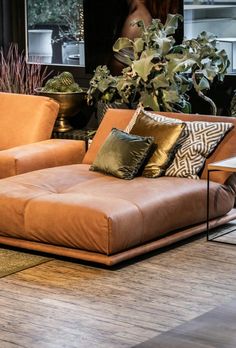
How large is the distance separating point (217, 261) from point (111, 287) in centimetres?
74

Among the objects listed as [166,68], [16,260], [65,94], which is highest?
[166,68]

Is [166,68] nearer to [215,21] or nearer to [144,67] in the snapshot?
[144,67]

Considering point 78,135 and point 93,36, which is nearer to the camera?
point 78,135

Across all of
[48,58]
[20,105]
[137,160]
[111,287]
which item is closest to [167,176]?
[137,160]

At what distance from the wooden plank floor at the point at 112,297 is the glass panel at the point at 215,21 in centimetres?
201

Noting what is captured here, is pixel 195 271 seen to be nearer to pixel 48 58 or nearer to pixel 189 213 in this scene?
pixel 189 213

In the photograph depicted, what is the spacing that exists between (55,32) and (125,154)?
268 centimetres

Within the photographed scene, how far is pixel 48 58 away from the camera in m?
7.86

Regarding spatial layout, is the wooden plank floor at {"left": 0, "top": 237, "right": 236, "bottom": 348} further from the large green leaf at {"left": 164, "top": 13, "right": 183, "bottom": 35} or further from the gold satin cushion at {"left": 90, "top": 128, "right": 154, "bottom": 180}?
the large green leaf at {"left": 164, "top": 13, "right": 183, "bottom": 35}

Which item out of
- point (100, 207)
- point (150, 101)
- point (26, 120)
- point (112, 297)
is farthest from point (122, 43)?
point (112, 297)

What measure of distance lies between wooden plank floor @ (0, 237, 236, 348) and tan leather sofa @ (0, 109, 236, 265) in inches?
5.2

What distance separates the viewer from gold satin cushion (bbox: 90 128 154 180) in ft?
17.8

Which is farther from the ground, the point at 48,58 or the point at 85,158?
the point at 48,58

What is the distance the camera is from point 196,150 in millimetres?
5570
